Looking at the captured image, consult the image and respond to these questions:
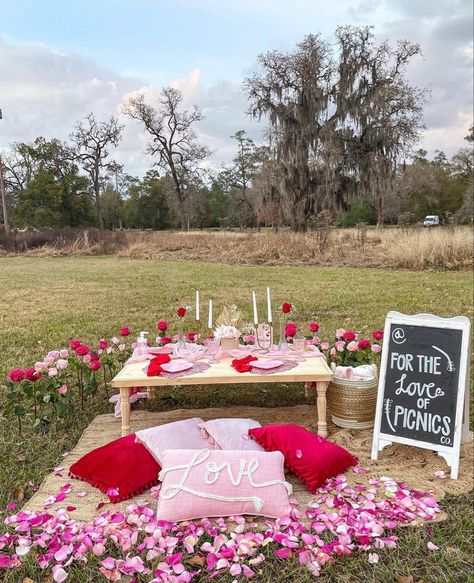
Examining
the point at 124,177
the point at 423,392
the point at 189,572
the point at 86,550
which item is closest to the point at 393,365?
the point at 423,392

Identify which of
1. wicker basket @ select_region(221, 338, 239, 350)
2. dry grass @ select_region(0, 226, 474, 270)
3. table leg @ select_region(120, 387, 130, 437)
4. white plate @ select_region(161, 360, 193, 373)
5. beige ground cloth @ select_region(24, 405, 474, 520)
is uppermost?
dry grass @ select_region(0, 226, 474, 270)

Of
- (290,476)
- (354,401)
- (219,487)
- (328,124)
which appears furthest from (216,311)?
(328,124)

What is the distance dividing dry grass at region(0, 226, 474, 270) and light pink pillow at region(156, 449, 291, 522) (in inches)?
374

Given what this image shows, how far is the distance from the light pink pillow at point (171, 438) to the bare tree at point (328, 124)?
1635 centimetres

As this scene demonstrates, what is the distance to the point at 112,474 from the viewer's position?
2.43m

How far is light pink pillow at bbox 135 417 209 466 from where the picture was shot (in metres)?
2.53

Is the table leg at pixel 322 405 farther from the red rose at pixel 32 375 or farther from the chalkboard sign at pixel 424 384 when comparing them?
the red rose at pixel 32 375

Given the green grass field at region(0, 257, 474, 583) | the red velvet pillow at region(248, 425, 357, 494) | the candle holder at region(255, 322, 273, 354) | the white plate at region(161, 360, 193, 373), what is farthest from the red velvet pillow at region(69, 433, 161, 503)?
the candle holder at region(255, 322, 273, 354)

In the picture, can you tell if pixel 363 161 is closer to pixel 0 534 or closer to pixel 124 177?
pixel 0 534

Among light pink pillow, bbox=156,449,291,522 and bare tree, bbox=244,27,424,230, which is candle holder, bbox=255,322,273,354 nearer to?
light pink pillow, bbox=156,449,291,522

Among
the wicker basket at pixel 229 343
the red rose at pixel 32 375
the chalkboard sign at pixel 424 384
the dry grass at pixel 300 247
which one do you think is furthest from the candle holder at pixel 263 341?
the dry grass at pixel 300 247

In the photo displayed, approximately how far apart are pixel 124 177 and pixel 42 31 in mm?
39500

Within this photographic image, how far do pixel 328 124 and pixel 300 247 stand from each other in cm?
786

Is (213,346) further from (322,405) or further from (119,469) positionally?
(119,469)
